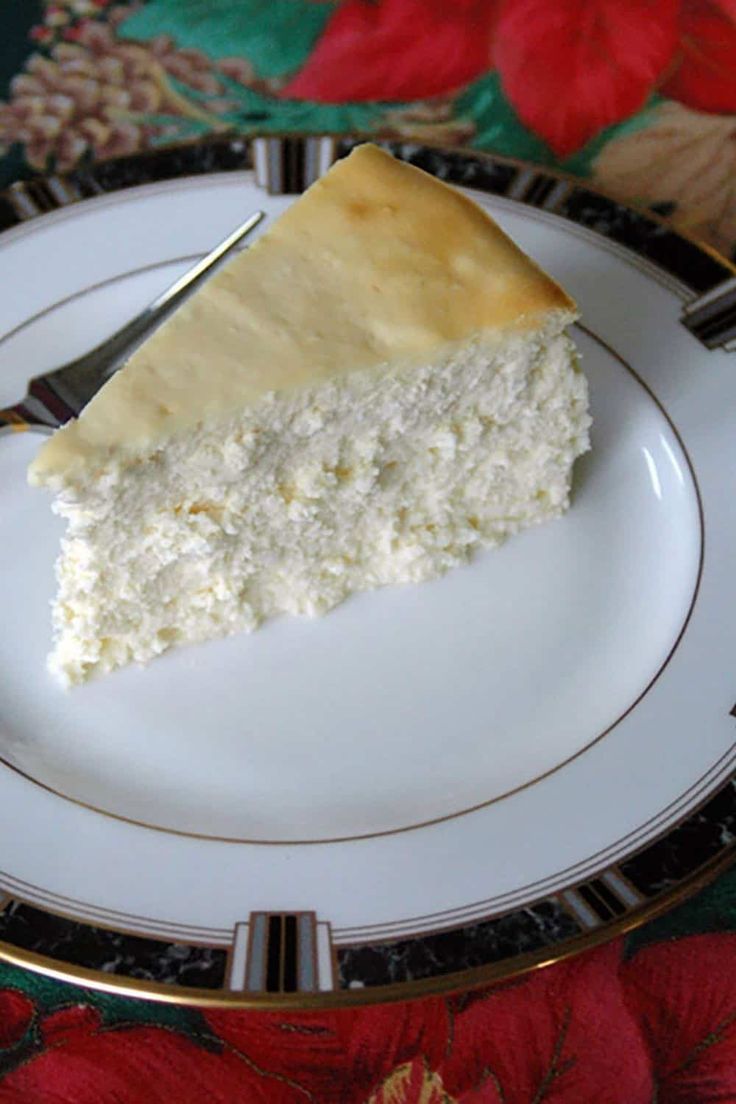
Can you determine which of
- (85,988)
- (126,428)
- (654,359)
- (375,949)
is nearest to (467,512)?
(654,359)

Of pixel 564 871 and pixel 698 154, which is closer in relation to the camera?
pixel 564 871

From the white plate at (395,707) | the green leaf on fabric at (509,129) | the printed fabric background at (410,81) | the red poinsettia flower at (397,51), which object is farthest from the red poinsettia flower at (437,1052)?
the red poinsettia flower at (397,51)

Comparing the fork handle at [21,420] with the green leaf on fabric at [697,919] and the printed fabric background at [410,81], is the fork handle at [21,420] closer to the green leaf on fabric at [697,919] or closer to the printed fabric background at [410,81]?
the printed fabric background at [410,81]

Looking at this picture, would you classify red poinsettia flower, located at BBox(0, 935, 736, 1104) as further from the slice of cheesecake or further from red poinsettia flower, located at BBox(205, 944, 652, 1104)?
the slice of cheesecake

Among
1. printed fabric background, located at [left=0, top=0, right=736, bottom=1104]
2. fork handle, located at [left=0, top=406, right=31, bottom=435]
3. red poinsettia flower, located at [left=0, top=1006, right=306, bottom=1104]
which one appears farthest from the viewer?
printed fabric background, located at [left=0, top=0, right=736, bottom=1104]

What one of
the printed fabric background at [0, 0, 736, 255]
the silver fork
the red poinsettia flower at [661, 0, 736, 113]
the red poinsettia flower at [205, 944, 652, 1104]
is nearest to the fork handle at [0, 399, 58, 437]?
the silver fork

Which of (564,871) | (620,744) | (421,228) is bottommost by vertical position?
(564,871)

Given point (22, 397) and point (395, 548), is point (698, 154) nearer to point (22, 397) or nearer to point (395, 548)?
point (395, 548)
